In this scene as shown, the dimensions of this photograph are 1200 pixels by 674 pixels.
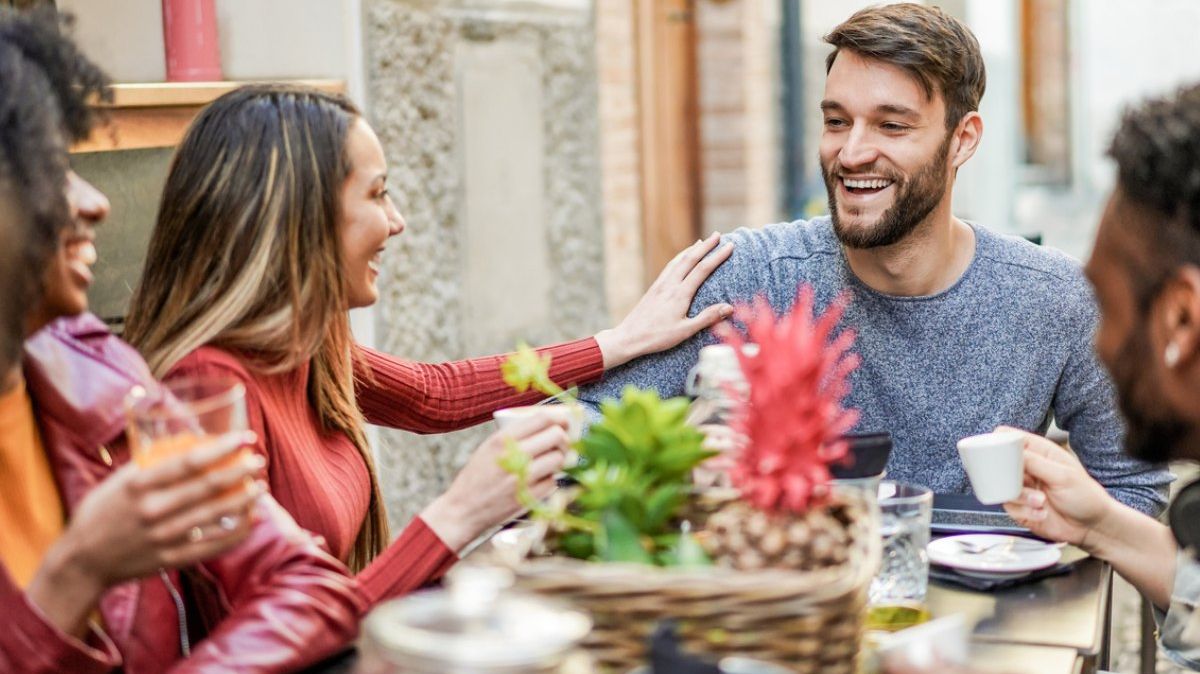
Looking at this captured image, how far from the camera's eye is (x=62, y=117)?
1656 millimetres

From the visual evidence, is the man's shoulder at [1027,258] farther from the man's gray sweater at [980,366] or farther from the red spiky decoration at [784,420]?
the red spiky decoration at [784,420]

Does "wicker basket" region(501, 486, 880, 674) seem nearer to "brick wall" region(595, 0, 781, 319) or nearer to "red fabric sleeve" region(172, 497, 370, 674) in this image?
"red fabric sleeve" region(172, 497, 370, 674)

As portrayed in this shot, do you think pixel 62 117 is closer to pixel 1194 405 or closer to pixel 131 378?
pixel 131 378

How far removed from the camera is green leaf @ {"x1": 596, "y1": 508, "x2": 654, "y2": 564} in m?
1.48

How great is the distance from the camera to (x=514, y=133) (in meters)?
4.58

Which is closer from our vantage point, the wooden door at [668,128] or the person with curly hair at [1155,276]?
the person with curly hair at [1155,276]

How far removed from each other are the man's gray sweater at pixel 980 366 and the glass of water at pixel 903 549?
0.72 meters

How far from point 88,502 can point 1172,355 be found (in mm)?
1144

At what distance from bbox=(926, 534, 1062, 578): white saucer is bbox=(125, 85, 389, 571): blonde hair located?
96cm

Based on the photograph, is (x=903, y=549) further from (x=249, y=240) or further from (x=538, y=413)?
(x=249, y=240)

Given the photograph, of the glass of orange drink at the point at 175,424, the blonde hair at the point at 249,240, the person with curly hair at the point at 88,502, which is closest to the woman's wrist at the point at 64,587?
the person with curly hair at the point at 88,502

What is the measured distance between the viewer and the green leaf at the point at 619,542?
58.3 inches

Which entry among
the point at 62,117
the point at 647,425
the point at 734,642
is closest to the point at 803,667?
the point at 734,642

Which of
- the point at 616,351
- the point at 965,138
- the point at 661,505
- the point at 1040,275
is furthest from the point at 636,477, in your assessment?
the point at 965,138
